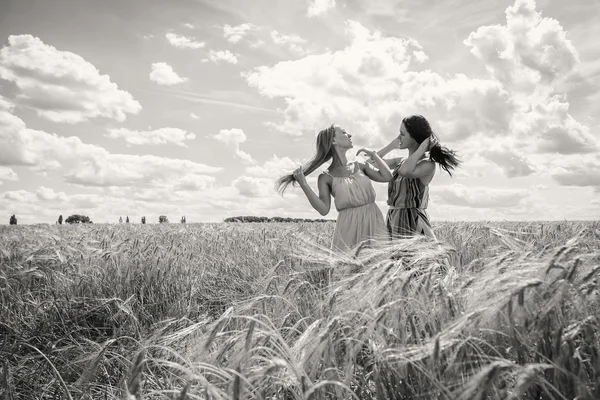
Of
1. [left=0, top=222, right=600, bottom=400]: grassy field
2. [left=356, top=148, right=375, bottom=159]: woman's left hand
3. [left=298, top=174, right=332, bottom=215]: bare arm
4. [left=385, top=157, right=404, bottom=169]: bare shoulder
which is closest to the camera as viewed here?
[left=0, top=222, right=600, bottom=400]: grassy field

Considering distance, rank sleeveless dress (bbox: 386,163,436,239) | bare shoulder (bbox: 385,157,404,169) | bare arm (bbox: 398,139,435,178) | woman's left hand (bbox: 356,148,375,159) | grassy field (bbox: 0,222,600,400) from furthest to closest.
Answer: bare shoulder (bbox: 385,157,404,169)
woman's left hand (bbox: 356,148,375,159)
sleeveless dress (bbox: 386,163,436,239)
bare arm (bbox: 398,139,435,178)
grassy field (bbox: 0,222,600,400)

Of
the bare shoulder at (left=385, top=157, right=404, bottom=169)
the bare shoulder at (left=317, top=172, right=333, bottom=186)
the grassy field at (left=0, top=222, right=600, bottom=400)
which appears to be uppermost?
the bare shoulder at (left=385, top=157, right=404, bottom=169)

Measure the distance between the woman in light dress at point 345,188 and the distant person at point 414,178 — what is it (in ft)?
0.51

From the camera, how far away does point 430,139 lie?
14.6ft

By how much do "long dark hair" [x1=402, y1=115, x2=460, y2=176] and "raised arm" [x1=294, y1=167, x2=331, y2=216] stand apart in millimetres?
992

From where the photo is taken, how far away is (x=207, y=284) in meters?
4.99

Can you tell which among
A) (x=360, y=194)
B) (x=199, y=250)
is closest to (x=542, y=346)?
(x=360, y=194)

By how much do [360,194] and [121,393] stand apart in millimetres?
2938

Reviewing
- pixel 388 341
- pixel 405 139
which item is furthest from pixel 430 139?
pixel 388 341

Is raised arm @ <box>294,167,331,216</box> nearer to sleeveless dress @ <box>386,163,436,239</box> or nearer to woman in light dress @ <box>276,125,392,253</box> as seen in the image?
A: woman in light dress @ <box>276,125,392,253</box>

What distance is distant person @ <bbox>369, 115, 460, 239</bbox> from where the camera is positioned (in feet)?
13.9

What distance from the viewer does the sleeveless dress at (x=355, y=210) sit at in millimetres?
4512

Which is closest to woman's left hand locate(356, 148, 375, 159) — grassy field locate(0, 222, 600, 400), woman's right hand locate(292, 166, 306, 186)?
woman's right hand locate(292, 166, 306, 186)

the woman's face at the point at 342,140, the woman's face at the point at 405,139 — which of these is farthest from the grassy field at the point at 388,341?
the woman's face at the point at 405,139
